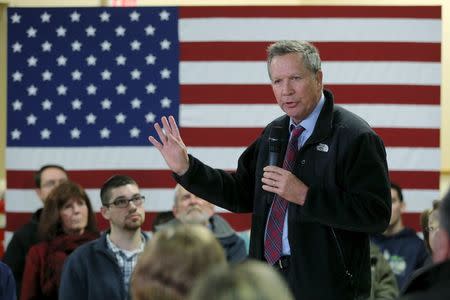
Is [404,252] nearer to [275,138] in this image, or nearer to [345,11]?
[345,11]

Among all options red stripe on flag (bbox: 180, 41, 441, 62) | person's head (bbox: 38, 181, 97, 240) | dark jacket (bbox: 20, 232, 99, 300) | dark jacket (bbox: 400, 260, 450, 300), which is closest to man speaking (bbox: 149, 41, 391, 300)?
dark jacket (bbox: 400, 260, 450, 300)

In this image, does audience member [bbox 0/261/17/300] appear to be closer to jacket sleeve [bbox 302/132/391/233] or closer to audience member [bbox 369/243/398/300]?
jacket sleeve [bbox 302/132/391/233]

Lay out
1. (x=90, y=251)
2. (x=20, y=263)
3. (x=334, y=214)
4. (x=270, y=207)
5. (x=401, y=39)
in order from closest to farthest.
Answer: (x=334, y=214) → (x=270, y=207) → (x=90, y=251) → (x=20, y=263) → (x=401, y=39)

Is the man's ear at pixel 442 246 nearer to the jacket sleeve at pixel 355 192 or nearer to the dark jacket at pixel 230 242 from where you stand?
the jacket sleeve at pixel 355 192

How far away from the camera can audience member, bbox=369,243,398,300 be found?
634 cm

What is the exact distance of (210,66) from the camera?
24.7 ft

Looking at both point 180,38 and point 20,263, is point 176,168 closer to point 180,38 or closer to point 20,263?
point 20,263

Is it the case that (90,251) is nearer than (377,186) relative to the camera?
No

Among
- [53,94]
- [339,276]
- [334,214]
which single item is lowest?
[339,276]

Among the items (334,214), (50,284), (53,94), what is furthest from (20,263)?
(334,214)

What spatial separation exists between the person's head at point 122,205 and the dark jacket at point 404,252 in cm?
196

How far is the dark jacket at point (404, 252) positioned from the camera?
271 inches

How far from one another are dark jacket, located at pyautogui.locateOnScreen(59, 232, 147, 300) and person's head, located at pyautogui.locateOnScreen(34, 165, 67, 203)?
4.55 feet

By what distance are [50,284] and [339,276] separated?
3109mm
